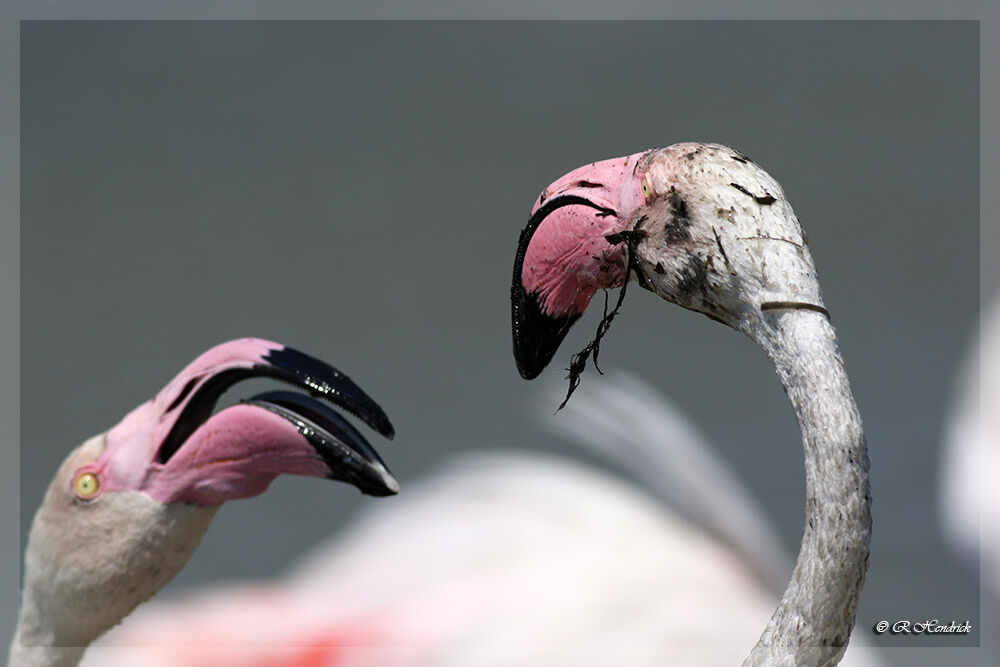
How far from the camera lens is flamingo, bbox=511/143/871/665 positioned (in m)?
A: 0.95

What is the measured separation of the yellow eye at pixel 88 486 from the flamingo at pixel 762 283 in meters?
0.75

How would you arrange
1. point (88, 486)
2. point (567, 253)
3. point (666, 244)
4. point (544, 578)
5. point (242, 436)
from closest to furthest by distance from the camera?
point (666, 244), point (567, 253), point (242, 436), point (88, 486), point (544, 578)

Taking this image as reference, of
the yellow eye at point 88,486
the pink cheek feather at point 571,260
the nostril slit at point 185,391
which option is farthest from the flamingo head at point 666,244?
the yellow eye at point 88,486

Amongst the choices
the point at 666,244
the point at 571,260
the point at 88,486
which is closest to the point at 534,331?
the point at 571,260

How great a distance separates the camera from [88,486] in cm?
149

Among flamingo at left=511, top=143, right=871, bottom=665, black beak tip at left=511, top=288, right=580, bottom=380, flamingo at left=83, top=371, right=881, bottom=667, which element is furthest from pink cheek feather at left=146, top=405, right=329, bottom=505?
flamingo at left=83, top=371, right=881, bottom=667

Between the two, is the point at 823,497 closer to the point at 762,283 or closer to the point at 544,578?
the point at 762,283

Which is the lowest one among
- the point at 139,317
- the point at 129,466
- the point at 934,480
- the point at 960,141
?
the point at 129,466

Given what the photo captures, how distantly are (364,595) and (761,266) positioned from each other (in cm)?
206

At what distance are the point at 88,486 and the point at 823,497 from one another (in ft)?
3.35

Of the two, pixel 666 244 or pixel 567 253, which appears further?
pixel 567 253

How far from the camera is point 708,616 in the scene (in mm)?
2312

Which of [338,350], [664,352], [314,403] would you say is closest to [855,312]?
[664,352]

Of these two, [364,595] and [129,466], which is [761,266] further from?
[364,595]
